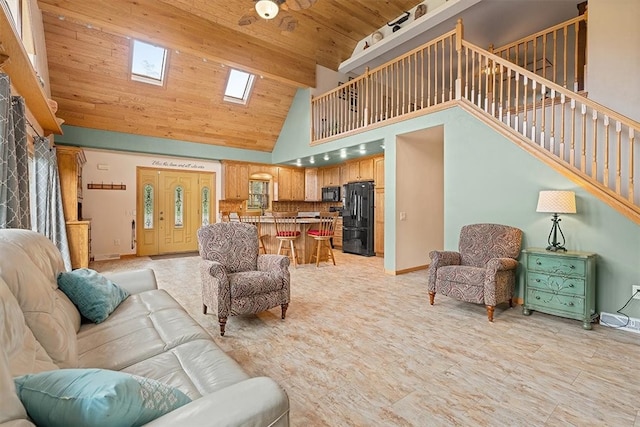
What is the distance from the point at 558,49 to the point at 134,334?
7.64 meters

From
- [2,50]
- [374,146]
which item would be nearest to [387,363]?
[2,50]

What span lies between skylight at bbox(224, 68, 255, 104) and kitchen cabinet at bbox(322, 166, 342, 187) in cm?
284

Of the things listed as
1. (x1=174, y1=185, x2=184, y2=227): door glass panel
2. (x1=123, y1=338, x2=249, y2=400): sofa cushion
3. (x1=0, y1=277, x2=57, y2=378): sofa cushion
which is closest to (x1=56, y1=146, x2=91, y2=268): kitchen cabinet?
(x1=174, y1=185, x2=184, y2=227): door glass panel

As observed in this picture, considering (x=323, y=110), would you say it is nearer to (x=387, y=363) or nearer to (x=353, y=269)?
(x=353, y=269)

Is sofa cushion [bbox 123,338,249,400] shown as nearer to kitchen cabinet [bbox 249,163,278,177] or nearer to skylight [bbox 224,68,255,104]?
skylight [bbox 224,68,255,104]

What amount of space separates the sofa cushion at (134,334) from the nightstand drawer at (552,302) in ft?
10.4

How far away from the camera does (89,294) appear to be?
1.81m

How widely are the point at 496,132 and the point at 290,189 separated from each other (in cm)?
597

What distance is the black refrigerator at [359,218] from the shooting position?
6.92 m

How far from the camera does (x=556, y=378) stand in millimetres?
1961

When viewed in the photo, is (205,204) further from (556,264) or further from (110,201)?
(556,264)

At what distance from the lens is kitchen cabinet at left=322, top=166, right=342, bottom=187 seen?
8.05 metres

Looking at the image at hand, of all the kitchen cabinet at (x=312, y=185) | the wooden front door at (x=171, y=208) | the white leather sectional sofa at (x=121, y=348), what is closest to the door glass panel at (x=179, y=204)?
the wooden front door at (x=171, y=208)

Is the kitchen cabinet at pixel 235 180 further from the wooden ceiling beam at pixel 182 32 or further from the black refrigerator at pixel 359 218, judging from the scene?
the black refrigerator at pixel 359 218
